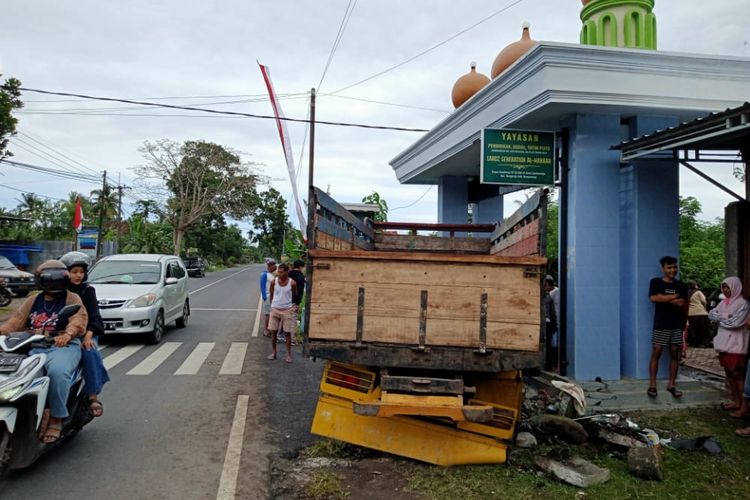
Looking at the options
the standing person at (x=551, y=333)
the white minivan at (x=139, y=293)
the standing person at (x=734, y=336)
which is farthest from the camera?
the white minivan at (x=139, y=293)

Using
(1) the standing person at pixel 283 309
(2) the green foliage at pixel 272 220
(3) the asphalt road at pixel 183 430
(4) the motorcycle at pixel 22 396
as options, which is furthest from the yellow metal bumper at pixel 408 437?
(2) the green foliage at pixel 272 220

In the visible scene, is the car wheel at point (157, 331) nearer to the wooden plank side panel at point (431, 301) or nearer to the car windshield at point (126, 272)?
the car windshield at point (126, 272)

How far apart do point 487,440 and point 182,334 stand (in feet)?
28.5

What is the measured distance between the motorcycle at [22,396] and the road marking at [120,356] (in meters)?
4.17

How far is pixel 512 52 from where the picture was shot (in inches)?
367

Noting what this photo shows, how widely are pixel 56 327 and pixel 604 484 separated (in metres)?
4.47

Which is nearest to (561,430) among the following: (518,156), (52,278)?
(518,156)

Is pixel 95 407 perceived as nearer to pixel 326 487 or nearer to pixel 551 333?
pixel 326 487

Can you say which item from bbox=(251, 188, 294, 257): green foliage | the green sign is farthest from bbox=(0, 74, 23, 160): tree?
bbox=(251, 188, 294, 257): green foliage

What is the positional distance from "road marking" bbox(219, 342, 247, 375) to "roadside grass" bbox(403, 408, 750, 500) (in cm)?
436

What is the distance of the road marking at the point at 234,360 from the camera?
26.3 feet

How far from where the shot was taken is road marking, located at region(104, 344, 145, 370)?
27.0ft

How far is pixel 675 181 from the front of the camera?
22.7 ft

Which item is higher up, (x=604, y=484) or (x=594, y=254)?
(x=594, y=254)
